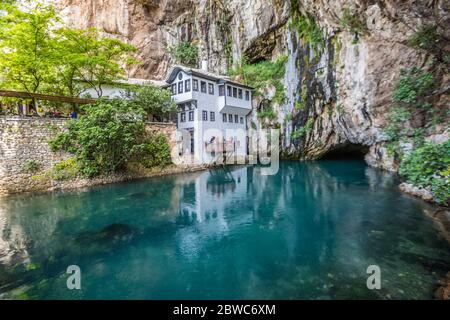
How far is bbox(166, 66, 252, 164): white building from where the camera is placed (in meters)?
24.3

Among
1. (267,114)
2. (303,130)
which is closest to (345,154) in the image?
(303,130)

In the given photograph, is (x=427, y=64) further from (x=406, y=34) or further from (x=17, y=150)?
(x=17, y=150)

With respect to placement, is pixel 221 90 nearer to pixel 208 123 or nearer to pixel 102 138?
pixel 208 123

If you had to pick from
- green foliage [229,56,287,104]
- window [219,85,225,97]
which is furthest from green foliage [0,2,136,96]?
green foliage [229,56,287,104]

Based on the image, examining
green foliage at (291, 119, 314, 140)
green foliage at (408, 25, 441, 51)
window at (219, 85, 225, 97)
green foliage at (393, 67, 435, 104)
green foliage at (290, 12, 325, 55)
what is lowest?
green foliage at (291, 119, 314, 140)

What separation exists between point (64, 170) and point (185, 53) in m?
26.1

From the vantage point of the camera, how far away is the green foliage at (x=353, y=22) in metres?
16.7

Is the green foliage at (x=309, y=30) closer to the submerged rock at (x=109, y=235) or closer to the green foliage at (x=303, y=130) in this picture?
the green foliage at (x=303, y=130)

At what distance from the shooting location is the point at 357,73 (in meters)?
18.2

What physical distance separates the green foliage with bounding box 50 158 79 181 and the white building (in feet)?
31.3

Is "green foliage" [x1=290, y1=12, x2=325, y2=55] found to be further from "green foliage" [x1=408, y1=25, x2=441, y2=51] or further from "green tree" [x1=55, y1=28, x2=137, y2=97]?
"green tree" [x1=55, y1=28, x2=137, y2=97]
